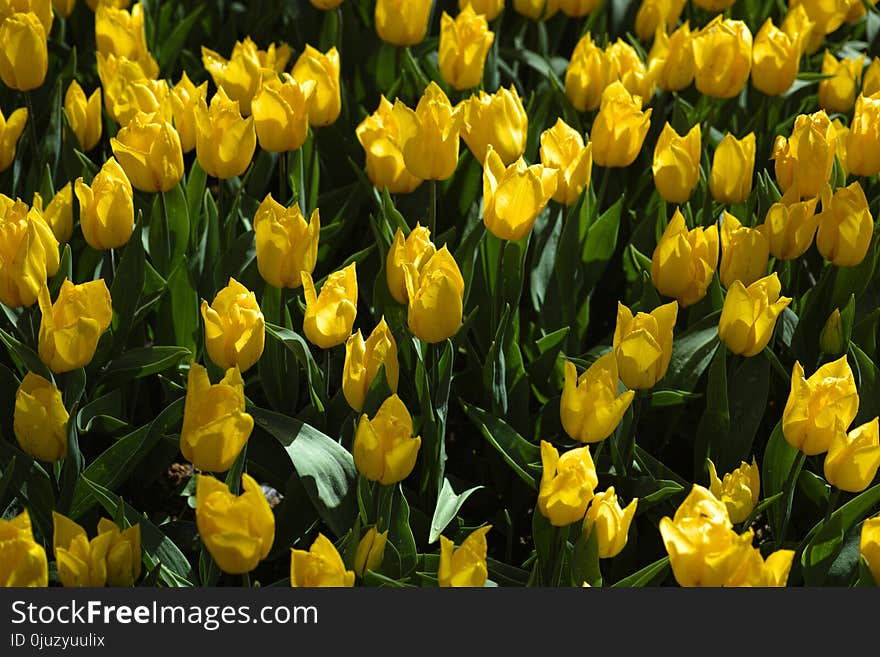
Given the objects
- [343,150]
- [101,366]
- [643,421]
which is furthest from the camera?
[343,150]

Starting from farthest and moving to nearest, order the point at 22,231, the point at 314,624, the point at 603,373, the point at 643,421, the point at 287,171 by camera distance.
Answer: the point at 287,171 → the point at 643,421 → the point at 22,231 → the point at 603,373 → the point at 314,624

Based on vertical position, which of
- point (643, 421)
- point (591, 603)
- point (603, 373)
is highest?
point (603, 373)

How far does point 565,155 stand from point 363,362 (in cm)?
63

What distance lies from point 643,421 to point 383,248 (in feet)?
1.95

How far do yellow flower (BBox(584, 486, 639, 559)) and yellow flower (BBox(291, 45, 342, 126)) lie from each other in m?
1.08

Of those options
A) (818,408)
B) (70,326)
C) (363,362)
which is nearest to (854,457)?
(818,408)

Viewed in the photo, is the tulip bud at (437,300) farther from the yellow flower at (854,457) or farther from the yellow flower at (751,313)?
the yellow flower at (854,457)

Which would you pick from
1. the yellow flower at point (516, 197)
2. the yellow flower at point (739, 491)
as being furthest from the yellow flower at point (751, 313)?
the yellow flower at point (516, 197)

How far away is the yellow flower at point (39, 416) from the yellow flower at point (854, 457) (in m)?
1.10

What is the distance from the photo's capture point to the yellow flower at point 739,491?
1.81m

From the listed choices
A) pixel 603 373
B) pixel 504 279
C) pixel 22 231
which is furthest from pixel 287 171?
pixel 603 373

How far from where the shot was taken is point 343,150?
9.45 ft

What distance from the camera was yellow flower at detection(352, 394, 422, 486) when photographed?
171 centimetres

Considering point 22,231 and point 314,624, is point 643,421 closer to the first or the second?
point 314,624
